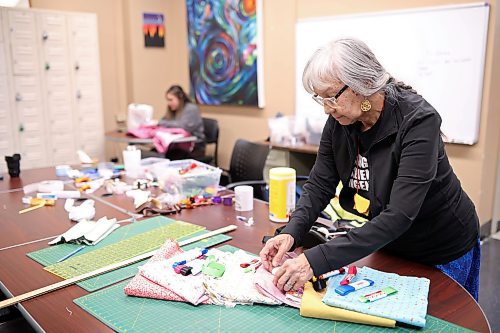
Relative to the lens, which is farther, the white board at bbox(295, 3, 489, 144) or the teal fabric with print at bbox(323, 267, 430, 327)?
the white board at bbox(295, 3, 489, 144)

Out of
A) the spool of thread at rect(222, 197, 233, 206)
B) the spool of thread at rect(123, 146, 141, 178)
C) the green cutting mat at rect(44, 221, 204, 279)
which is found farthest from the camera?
the spool of thread at rect(123, 146, 141, 178)

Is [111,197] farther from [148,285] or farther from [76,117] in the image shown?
[76,117]

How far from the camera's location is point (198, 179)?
232 cm

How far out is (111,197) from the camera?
232 cm

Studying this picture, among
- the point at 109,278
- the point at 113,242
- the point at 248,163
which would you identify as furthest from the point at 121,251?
the point at 248,163

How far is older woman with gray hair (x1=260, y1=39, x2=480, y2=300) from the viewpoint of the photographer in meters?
1.22

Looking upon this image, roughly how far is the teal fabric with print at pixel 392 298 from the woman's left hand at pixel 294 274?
0.07m

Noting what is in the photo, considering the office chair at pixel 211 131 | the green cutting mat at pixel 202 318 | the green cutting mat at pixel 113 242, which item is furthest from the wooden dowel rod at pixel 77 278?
the office chair at pixel 211 131

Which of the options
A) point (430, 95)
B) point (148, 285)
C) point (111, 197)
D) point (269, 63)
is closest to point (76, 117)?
point (269, 63)

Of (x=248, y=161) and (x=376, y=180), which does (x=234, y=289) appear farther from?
(x=248, y=161)

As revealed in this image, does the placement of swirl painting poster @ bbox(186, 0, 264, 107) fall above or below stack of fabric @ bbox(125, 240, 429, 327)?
above

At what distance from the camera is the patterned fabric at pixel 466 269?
1.50m

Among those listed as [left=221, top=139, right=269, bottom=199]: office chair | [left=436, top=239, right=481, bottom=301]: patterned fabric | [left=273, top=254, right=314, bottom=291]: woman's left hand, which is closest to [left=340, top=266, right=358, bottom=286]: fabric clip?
[left=273, top=254, right=314, bottom=291]: woman's left hand

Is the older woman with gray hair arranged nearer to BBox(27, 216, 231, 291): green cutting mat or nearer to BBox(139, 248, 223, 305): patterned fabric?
BBox(139, 248, 223, 305): patterned fabric
